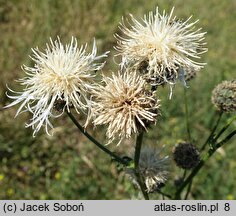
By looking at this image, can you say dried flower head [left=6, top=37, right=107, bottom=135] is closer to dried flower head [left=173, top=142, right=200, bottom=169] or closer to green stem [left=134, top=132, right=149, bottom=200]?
green stem [left=134, top=132, right=149, bottom=200]

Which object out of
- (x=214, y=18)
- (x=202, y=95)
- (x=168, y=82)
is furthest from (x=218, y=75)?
(x=168, y=82)

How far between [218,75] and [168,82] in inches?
123

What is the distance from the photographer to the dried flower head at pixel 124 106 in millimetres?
1809

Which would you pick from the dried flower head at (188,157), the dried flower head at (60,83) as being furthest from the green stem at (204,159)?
the dried flower head at (60,83)

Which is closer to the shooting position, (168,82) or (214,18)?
(168,82)

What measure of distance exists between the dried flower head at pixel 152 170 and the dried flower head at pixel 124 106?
437 mm

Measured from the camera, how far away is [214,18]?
234 inches

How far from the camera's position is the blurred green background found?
395 centimetres

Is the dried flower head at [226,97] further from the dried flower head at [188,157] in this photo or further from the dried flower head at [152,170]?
the dried flower head at [152,170]

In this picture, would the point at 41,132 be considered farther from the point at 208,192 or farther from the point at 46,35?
the point at 208,192

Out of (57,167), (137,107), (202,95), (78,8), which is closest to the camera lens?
(137,107)

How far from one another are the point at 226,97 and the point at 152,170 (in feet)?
1.72

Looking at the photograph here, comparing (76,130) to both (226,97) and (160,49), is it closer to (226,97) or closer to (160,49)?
(226,97)

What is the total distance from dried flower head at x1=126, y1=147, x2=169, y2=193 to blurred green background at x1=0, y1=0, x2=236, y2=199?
33.3 inches
